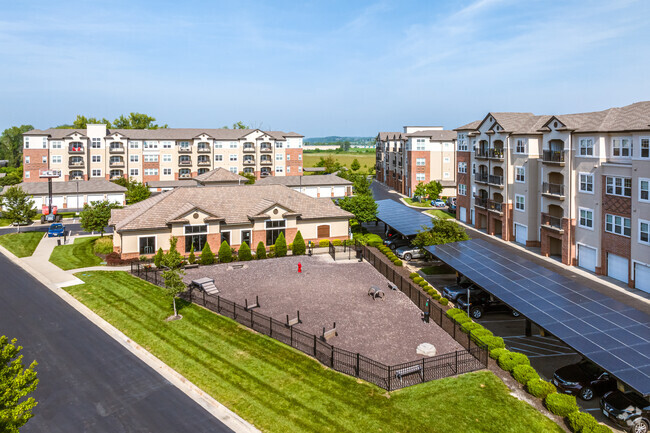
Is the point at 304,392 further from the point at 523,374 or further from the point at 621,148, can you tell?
the point at 621,148

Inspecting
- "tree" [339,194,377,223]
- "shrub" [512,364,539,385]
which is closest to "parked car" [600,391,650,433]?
"shrub" [512,364,539,385]

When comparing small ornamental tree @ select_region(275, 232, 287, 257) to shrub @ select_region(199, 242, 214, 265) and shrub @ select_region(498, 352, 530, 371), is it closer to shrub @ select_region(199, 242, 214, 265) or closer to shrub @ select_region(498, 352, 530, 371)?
shrub @ select_region(199, 242, 214, 265)

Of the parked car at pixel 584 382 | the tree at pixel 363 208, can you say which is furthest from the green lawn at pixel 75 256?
the parked car at pixel 584 382

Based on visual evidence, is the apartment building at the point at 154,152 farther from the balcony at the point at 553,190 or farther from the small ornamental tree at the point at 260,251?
the balcony at the point at 553,190

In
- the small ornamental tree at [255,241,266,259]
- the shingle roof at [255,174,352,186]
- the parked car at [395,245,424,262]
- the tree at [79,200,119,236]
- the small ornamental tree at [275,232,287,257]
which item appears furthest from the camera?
the shingle roof at [255,174,352,186]

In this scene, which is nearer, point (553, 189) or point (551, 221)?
point (551, 221)

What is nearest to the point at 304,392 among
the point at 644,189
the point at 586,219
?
the point at 644,189
